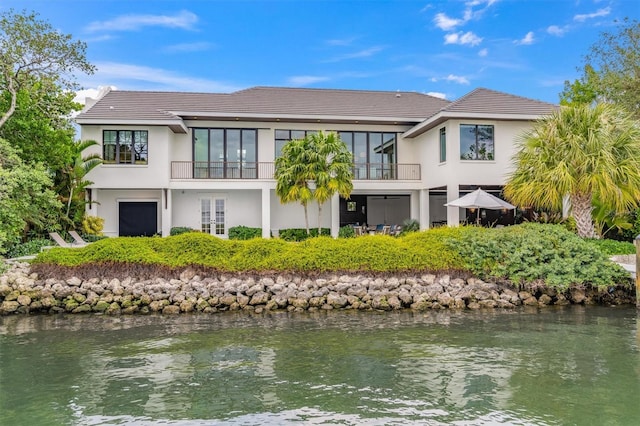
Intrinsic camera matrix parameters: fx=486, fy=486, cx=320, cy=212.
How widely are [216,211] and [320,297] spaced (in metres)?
11.7

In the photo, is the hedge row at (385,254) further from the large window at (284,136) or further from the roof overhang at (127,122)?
the large window at (284,136)

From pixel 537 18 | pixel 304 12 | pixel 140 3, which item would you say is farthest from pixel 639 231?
pixel 140 3

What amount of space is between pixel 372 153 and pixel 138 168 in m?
10.4

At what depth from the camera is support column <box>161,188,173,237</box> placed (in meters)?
20.4

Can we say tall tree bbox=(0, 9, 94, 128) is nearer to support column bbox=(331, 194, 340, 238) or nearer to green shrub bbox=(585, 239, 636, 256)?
support column bbox=(331, 194, 340, 238)

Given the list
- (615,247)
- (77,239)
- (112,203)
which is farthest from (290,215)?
(615,247)

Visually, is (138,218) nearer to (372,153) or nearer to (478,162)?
(372,153)

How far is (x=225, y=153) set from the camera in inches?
865

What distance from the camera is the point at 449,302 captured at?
11.8 m

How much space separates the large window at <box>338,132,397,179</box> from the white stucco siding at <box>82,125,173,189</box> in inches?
313

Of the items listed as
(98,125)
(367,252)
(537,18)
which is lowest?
(367,252)

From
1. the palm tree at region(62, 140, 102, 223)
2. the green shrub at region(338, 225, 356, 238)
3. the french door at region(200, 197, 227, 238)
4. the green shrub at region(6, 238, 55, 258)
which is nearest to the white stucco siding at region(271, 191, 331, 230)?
the green shrub at region(338, 225, 356, 238)

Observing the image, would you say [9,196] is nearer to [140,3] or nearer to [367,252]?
[140,3]

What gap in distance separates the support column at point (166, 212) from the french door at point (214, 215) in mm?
1726
